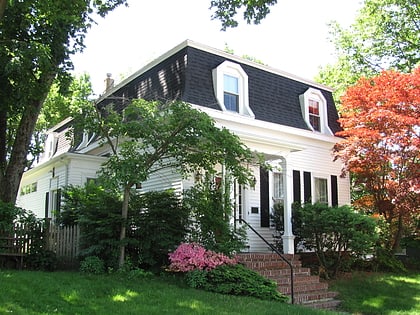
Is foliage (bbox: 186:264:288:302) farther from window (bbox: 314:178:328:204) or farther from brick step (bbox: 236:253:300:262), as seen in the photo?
window (bbox: 314:178:328:204)

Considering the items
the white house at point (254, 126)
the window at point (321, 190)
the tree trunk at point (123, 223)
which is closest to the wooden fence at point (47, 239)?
the tree trunk at point (123, 223)

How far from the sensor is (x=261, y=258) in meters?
11.4

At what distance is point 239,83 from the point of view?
14062 millimetres

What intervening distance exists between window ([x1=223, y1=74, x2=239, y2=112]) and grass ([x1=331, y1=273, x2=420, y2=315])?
5.77 meters

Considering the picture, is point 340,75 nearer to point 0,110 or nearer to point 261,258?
point 261,258

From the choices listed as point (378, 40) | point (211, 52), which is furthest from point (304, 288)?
point (378, 40)

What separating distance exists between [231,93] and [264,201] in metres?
3.55

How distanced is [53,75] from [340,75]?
17.7 meters

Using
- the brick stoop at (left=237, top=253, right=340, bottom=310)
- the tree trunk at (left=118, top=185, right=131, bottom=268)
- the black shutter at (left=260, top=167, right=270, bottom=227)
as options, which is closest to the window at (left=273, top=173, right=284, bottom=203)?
the black shutter at (left=260, top=167, right=270, bottom=227)

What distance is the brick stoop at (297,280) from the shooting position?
33.1ft

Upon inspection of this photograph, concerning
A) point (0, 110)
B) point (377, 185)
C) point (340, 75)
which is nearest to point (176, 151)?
point (0, 110)

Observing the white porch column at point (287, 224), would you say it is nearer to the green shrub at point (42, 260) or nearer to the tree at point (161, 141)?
the tree at point (161, 141)

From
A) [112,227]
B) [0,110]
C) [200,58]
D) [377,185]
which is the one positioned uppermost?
[200,58]

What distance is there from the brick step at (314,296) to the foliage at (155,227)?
2.89m
